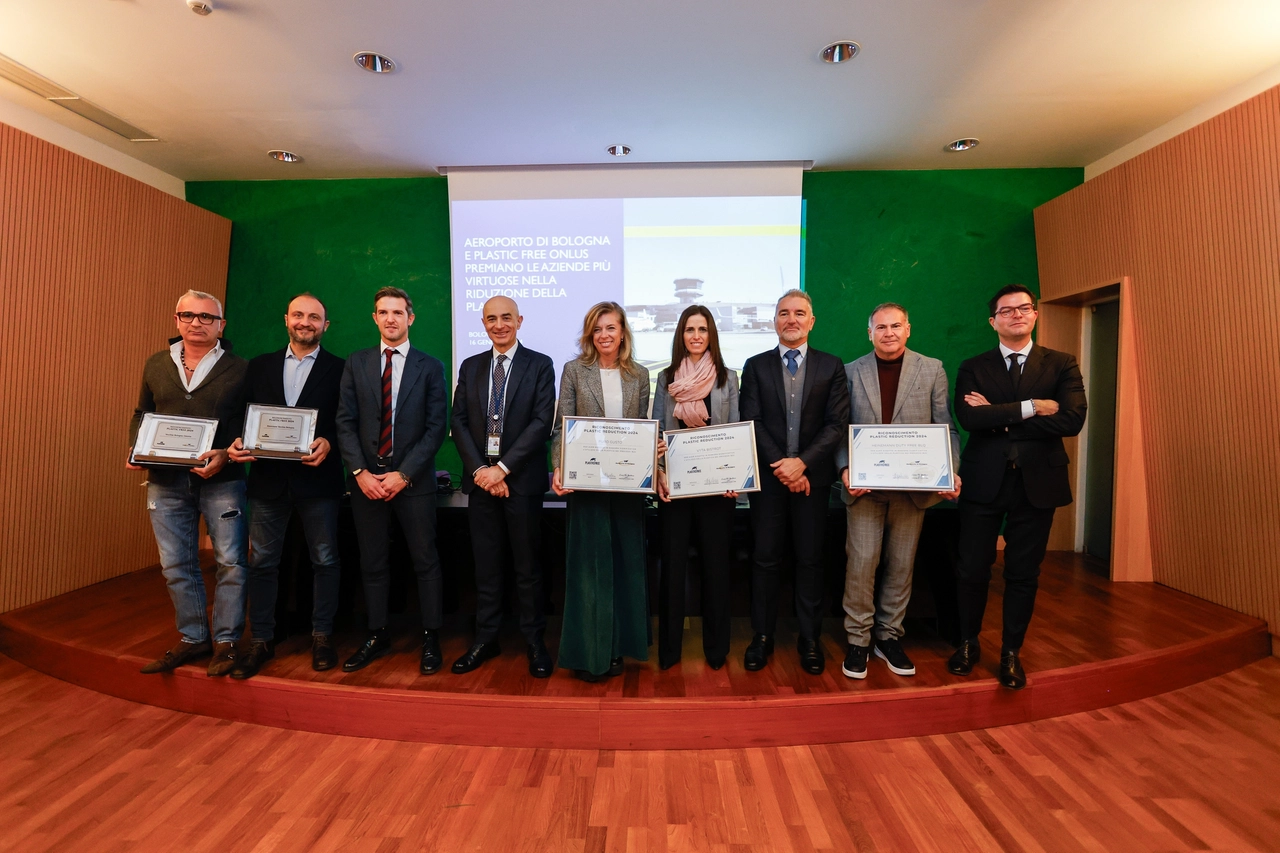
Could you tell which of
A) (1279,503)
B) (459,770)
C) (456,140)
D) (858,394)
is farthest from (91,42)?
(1279,503)

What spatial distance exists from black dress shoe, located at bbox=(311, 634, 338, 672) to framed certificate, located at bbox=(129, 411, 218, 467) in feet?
2.96

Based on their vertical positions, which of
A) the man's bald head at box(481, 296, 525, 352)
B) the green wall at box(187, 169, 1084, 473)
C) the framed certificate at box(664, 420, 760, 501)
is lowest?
the framed certificate at box(664, 420, 760, 501)

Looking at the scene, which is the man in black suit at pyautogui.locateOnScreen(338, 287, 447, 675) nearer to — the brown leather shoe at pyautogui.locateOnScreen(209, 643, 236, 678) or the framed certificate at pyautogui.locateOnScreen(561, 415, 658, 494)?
the brown leather shoe at pyautogui.locateOnScreen(209, 643, 236, 678)

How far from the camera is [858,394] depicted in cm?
246

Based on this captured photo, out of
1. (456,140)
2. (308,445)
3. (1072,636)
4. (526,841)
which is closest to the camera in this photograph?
(526,841)

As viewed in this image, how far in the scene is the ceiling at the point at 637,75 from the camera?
2.76 m

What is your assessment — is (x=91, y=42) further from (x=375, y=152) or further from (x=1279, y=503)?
(x=1279, y=503)

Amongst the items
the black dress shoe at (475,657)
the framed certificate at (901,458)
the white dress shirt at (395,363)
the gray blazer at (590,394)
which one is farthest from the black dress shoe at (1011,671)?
the white dress shirt at (395,363)

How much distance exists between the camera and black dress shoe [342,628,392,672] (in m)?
2.43

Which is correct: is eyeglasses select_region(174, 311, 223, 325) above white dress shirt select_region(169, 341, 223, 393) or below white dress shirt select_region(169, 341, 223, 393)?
above

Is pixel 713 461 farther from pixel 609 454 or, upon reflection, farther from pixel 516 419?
pixel 516 419

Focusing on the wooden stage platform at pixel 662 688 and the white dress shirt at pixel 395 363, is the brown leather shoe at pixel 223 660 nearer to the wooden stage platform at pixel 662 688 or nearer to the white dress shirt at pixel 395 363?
the wooden stage platform at pixel 662 688

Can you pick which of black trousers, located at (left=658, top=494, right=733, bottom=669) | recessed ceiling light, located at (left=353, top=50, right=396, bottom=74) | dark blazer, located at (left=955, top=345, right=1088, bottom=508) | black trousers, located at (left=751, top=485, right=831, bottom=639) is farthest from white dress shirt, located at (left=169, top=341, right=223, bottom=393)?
dark blazer, located at (left=955, top=345, right=1088, bottom=508)

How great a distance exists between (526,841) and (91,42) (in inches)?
172
